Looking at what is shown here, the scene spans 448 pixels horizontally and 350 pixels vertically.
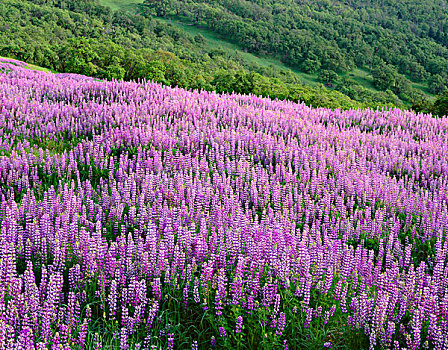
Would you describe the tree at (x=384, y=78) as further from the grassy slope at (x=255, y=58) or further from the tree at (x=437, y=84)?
the tree at (x=437, y=84)

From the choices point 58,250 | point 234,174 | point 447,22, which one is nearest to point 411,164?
point 234,174

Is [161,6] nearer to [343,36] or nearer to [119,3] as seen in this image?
[119,3]

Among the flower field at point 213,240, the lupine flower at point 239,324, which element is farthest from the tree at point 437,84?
the lupine flower at point 239,324

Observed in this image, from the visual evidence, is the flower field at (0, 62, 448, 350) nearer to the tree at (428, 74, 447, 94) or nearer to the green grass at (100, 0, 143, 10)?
the tree at (428, 74, 447, 94)

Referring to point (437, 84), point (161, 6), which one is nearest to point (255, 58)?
point (161, 6)

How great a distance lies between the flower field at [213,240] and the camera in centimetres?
346

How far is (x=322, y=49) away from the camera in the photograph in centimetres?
10662

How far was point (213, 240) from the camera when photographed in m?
4.36

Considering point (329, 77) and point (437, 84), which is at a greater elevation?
point (437, 84)

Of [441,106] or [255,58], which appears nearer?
[441,106]

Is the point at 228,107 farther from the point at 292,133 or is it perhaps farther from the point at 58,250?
the point at 58,250

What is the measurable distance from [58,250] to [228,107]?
7.67 meters

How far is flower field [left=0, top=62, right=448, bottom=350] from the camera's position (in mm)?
3465

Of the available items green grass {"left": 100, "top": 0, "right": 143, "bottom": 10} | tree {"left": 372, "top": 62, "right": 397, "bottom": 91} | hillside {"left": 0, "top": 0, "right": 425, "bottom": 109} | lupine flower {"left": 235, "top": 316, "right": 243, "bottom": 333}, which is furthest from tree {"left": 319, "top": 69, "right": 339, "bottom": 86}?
lupine flower {"left": 235, "top": 316, "right": 243, "bottom": 333}
